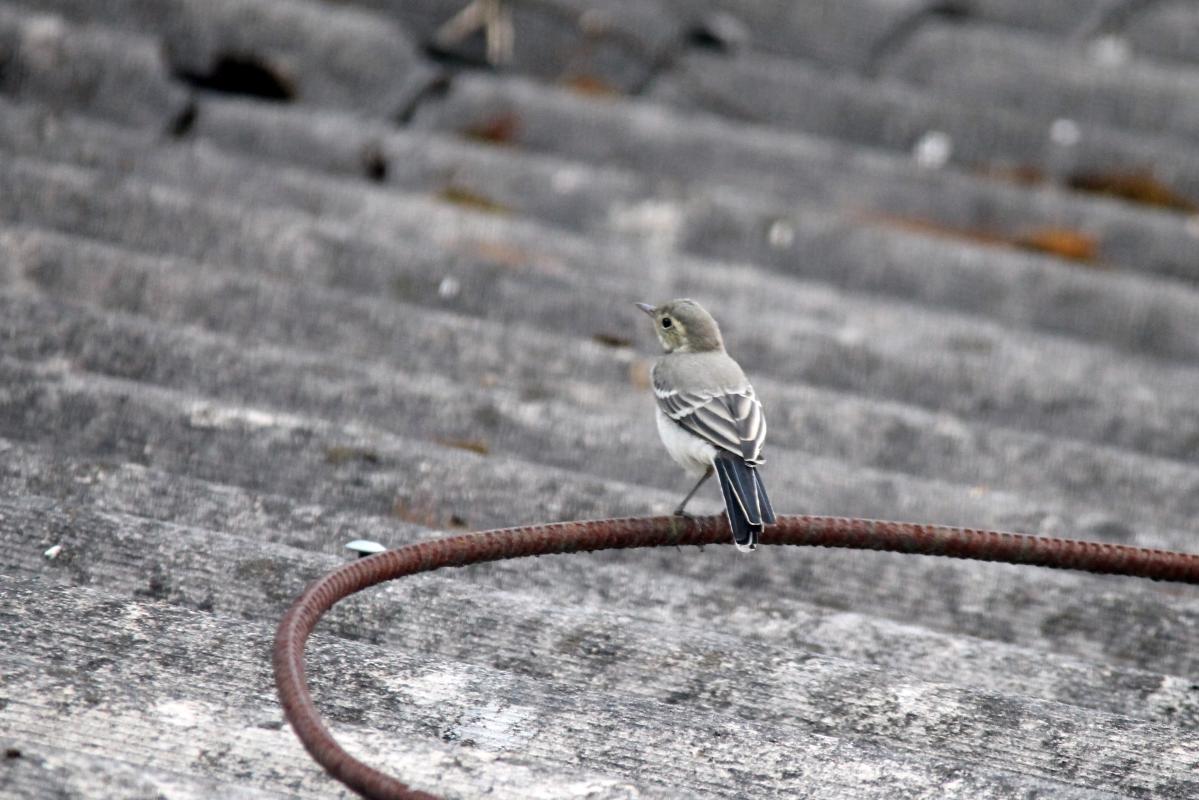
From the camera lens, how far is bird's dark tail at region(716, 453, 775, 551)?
2904 millimetres

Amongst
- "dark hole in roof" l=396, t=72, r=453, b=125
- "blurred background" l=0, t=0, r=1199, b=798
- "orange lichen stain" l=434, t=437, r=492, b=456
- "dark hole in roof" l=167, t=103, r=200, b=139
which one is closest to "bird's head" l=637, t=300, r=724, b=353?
"blurred background" l=0, t=0, r=1199, b=798

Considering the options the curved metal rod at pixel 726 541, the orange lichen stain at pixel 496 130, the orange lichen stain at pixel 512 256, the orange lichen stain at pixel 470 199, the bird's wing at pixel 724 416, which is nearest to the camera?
the curved metal rod at pixel 726 541

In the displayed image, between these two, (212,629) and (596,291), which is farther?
(596,291)

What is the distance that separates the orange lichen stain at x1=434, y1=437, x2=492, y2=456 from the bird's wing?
445 mm

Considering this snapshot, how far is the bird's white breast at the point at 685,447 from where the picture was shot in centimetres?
341

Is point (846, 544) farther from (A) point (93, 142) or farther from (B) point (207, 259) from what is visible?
(A) point (93, 142)

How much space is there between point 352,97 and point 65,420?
242 cm

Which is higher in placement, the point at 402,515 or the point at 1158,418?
the point at 1158,418

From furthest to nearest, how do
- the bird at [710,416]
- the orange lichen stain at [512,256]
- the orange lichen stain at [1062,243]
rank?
the orange lichen stain at [1062,243], the orange lichen stain at [512,256], the bird at [710,416]

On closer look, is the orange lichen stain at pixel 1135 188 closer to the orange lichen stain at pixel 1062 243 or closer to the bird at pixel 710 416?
the orange lichen stain at pixel 1062 243

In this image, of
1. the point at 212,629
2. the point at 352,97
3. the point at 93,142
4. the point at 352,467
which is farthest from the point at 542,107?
the point at 212,629

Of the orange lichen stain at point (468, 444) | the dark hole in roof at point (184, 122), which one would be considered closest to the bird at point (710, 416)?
the orange lichen stain at point (468, 444)

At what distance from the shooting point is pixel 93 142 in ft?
15.6

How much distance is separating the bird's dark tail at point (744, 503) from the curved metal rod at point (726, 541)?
0.12 ft
